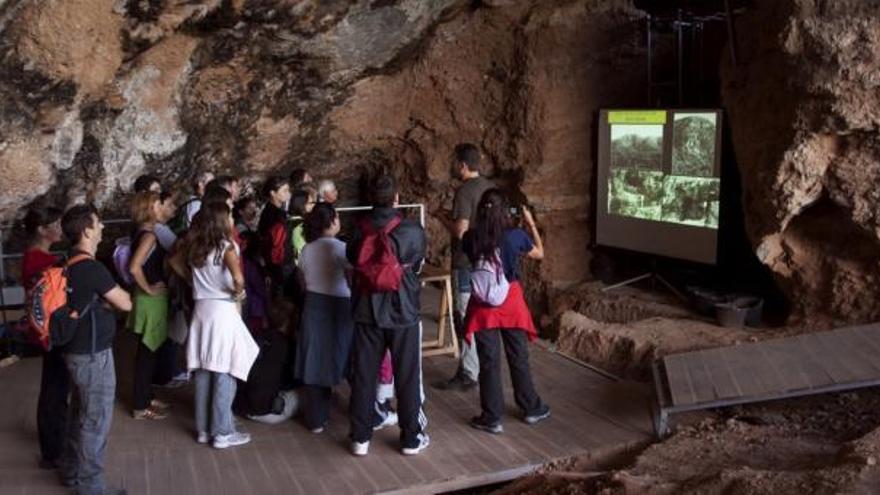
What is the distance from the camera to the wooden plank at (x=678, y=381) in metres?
5.41

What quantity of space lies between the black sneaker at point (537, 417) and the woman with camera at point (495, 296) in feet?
0.78

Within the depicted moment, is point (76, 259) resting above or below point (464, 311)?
above

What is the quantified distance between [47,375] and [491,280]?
8.49 ft

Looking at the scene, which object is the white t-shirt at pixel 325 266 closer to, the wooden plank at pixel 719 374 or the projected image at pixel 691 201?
the wooden plank at pixel 719 374

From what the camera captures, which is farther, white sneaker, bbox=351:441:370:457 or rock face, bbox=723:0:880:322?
rock face, bbox=723:0:880:322

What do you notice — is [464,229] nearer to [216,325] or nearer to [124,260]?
[216,325]

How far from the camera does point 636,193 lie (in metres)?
8.11

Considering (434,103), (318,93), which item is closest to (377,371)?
(318,93)

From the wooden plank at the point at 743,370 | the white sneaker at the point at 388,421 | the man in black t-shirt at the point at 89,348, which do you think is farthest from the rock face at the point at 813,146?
the man in black t-shirt at the point at 89,348

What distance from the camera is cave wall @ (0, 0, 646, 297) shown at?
6.60m

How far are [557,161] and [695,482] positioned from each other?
5.05 metres

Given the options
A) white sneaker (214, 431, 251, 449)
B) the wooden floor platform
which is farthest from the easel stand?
white sneaker (214, 431, 251, 449)

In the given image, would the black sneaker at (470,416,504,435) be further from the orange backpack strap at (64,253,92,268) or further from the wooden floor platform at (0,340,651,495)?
the orange backpack strap at (64,253,92,268)

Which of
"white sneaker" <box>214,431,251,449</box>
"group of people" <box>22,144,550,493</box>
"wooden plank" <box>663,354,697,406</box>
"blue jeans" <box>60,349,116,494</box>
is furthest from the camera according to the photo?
"wooden plank" <box>663,354,697,406</box>
